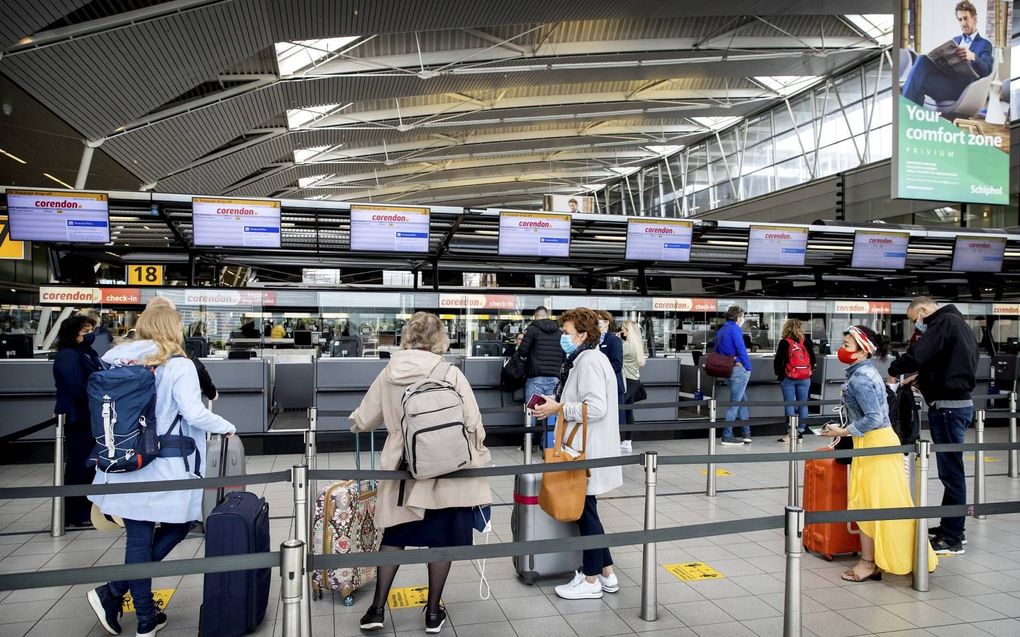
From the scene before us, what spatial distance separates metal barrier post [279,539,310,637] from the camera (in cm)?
223

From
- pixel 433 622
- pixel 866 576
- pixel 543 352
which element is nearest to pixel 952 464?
pixel 866 576

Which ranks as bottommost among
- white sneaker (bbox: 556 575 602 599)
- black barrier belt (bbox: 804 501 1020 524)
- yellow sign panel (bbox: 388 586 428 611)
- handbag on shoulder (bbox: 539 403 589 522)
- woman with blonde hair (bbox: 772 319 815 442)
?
yellow sign panel (bbox: 388 586 428 611)

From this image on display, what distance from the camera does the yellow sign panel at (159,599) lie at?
3.82m

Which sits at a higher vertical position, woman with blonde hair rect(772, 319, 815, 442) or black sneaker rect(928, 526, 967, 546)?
woman with blonde hair rect(772, 319, 815, 442)

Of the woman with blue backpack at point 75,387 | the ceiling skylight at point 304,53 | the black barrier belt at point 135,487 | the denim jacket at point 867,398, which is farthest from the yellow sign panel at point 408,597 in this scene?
the ceiling skylight at point 304,53

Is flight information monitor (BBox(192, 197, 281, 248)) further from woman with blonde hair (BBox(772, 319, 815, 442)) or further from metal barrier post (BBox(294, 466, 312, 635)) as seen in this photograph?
woman with blonde hair (BBox(772, 319, 815, 442))

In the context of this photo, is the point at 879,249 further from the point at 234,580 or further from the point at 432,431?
the point at 234,580

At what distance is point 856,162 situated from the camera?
65.3ft

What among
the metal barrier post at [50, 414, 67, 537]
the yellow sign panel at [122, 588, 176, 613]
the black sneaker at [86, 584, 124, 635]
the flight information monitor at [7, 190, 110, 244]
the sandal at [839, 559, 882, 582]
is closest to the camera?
the black sneaker at [86, 584, 124, 635]

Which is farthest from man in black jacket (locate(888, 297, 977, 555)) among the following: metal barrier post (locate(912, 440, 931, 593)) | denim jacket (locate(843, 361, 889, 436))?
metal barrier post (locate(912, 440, 931, 593))

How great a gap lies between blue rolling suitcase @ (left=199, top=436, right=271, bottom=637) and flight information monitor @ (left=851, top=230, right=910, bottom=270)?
10.7 meters

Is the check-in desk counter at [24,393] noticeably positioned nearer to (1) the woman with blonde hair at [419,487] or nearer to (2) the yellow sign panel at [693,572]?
(1) the woman with blonde hair at [419,487]

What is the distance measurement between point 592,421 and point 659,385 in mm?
6221

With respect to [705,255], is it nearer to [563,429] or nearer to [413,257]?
[413,257]
